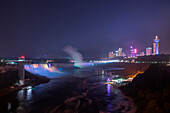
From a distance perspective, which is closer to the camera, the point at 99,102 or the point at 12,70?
the point at 99,102

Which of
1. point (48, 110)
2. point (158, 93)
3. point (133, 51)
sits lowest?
point (48, 110)

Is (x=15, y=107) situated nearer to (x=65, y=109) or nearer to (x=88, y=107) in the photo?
(x=65, y=109)

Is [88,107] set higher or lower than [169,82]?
lower

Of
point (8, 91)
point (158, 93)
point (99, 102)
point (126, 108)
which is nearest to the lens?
point (158, 93)

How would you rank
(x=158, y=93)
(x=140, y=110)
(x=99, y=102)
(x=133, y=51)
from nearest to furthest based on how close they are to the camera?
1. (x=140, y=110)
2. (x=158, y=93)
3. (x=99, y=102)
4. (x=133, y=51)

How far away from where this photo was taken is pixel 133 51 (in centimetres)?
8500

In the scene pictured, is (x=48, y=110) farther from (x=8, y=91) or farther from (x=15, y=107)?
(x=8, y=91)

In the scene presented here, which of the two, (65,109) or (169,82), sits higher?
(169,82)

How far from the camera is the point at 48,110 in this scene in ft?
32.9

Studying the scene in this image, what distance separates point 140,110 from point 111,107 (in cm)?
241

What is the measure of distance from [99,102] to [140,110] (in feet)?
12.8

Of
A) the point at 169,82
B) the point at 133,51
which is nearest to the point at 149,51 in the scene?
the point at 133,51

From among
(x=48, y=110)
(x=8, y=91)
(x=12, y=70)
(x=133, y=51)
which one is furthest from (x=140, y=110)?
(x=133, y=51)

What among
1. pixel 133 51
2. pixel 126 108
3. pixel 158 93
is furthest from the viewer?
pixel 133 51
